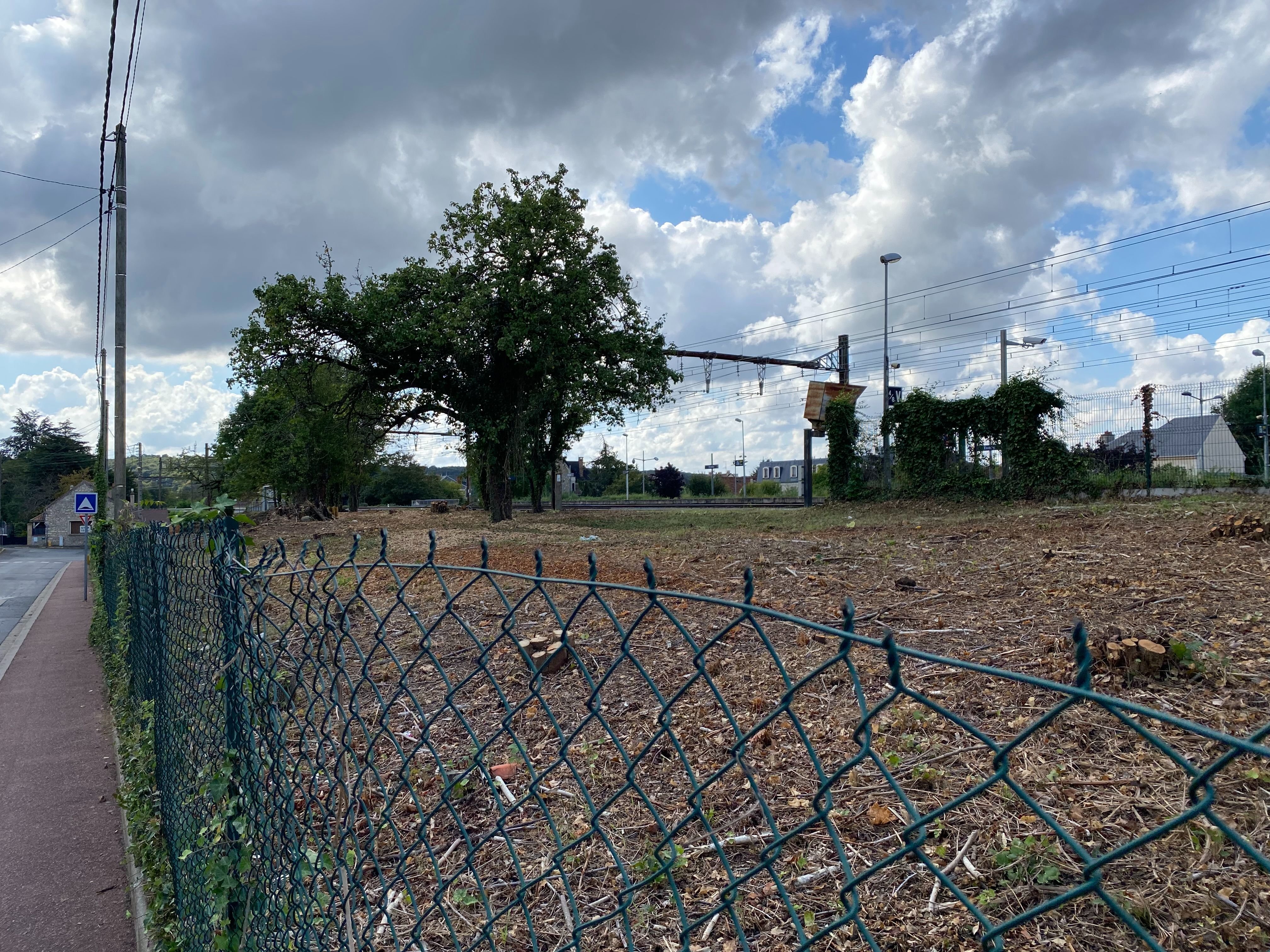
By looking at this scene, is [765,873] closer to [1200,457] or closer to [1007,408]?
[1007,408]

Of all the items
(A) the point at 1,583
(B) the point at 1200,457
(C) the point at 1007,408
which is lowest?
(A) the point at 1,583

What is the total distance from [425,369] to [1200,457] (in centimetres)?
1668

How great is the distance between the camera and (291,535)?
16.2m

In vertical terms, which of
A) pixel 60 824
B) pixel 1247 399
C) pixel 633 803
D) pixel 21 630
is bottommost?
pixel 21 630

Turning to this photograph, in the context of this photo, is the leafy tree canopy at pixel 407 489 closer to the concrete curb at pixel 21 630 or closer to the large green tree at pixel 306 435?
the large green tree at pixel 306 435

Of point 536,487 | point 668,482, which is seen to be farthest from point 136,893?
point 668,482

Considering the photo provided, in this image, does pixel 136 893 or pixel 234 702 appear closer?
pixel 234 702

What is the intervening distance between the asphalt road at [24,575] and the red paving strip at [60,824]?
5473 millimetres

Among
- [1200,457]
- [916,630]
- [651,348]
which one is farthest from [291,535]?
[1200,457]

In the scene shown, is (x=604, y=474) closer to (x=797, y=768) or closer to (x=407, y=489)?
(x=407, y=489)

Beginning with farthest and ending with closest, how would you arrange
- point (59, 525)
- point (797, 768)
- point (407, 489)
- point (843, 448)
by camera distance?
point (407, 489) < point (59, 525) < point (843, 448) < point (797, 768)

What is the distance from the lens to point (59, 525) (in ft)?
205

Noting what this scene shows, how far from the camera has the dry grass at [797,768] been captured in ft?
6.42

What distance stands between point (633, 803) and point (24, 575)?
29.2 metres
